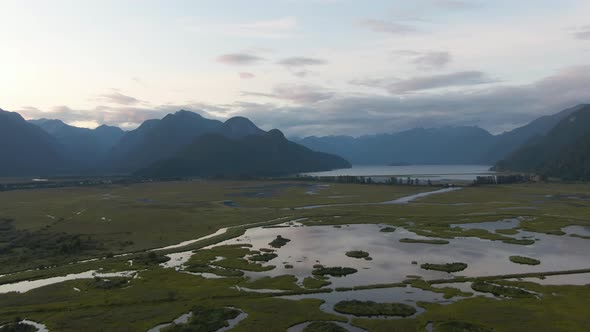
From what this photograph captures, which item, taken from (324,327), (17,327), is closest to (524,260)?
(324,327)

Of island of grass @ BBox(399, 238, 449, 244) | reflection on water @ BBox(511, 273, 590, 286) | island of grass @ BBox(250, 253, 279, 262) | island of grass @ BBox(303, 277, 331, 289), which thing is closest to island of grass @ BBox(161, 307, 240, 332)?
island of grass @ BBox(303, 277, 331, 289)

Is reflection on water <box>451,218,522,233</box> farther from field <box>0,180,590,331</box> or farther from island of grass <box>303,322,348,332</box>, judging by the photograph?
island of grass <box>303,322,348,332</box>

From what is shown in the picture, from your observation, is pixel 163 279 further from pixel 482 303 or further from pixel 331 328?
pixel 482 303

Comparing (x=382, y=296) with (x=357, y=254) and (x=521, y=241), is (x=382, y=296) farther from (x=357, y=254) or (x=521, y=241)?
(x=521, y=241)

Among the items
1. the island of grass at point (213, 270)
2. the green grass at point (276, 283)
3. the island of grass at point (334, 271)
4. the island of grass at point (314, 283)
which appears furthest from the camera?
the island of grass at point (213, 270)

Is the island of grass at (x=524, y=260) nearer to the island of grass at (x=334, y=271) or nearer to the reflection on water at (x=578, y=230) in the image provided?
the island of grass at (x=334, y=271)

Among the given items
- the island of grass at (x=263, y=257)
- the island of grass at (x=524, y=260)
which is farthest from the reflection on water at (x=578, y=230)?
the island of grass at (x=263, y=257)

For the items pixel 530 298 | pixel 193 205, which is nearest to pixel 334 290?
pixel 530 298

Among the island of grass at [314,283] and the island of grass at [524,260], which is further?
the island of grass at [524,260]
